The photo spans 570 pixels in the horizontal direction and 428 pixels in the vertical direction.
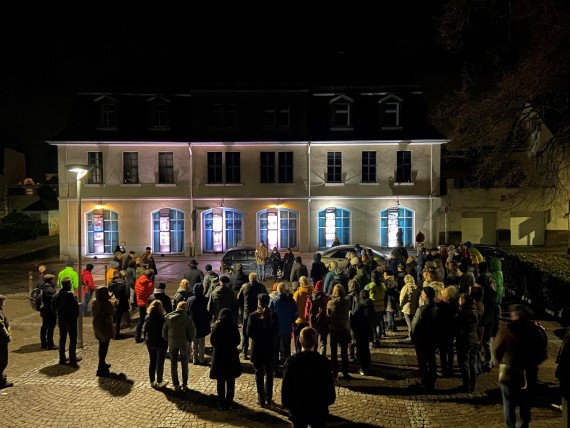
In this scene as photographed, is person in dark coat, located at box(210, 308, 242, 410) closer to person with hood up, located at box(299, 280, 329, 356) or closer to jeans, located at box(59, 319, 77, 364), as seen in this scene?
person with hood up, located at box(299, 280, 329, 356)

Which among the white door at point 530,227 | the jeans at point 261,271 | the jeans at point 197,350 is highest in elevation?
the white door at point 530,227

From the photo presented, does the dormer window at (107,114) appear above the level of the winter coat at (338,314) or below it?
above

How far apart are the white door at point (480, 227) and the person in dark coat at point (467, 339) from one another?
952 inches

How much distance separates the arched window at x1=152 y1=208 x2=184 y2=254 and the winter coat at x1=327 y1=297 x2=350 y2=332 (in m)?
20.7

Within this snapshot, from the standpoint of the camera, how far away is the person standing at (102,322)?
9.27 metres

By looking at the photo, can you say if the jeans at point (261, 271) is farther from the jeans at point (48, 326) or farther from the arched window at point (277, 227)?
the jeans at point (48, 326)

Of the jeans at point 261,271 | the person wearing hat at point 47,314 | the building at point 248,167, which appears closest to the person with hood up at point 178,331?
the person wearing hat at point 47,314

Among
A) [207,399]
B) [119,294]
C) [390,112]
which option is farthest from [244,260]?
[390,112]

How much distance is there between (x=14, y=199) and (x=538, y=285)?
5445 centimetres

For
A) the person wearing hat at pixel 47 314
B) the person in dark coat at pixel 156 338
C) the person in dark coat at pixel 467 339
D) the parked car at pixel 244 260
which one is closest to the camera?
the person in dark coat at pixel 467 339

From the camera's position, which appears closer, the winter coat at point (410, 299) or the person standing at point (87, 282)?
the winter coat at point (410, 299)

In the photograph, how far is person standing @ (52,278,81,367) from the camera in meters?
9.90

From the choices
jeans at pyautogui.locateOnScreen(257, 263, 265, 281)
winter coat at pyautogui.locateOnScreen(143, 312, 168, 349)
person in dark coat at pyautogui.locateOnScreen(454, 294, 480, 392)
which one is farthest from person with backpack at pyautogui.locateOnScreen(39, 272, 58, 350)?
jeans at pyautogui.locateOnScreen(257, 263, 265, 281)

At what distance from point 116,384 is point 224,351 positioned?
2.91m
